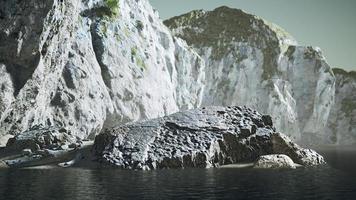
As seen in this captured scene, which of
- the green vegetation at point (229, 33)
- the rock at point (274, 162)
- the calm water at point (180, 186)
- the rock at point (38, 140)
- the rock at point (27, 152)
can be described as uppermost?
the green vegetation at point (229, 33)

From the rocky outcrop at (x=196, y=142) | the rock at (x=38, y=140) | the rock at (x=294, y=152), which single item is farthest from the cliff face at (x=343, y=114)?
the rock at (x=38, y=140)

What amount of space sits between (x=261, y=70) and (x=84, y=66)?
3109 inches

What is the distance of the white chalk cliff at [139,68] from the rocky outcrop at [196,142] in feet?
38.9

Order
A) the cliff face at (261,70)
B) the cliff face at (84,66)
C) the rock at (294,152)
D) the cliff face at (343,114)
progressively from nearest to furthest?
1. the rock at (294,152)
2. the cliff face at (84,66)
3. the cliff face at (261,70)
4. the cliff face at (343,114)

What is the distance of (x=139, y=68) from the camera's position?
89.1 m

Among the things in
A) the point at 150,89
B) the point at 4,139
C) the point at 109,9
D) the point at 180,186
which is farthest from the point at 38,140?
the point at 109,9

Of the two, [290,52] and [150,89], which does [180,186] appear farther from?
[290,52]

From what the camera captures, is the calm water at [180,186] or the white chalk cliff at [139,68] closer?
the calm water at [180,186]

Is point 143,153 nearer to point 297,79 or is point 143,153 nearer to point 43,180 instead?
point 43,180

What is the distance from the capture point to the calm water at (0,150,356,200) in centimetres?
2655

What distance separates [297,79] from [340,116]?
2502 centimetres

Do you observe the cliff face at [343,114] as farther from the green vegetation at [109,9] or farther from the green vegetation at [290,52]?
the green vegetation at [109,9]

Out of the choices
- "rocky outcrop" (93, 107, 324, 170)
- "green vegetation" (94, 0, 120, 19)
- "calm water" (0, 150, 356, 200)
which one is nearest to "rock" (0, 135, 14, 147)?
"rocky outcrop" (93, 107, 324, 170)

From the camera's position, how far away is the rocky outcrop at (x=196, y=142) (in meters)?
47.8
